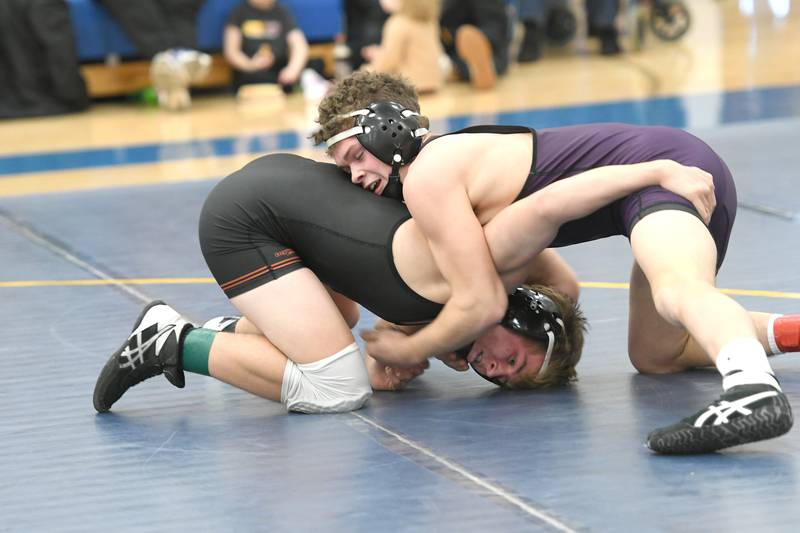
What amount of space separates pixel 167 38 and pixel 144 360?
6.21 metres

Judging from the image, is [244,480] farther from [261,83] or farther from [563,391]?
[261,83]

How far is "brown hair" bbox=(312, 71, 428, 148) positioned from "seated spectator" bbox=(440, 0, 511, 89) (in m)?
6.29

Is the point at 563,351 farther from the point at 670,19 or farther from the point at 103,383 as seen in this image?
the point at 670,19

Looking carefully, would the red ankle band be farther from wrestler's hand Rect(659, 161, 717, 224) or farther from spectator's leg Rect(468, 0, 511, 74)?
spectator's leg Rect(468, 0, 511, 74)

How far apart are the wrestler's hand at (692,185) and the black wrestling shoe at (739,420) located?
20.3 inches

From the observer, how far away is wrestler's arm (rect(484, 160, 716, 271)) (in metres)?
2.94

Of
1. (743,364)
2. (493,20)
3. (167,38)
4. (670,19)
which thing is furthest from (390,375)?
(670,19)

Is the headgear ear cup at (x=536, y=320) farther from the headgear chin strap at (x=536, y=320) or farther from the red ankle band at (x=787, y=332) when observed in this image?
the red ankle band at (x=787, y=332)

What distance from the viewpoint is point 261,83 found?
31.7 ft

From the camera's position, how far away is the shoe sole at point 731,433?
8.22ft

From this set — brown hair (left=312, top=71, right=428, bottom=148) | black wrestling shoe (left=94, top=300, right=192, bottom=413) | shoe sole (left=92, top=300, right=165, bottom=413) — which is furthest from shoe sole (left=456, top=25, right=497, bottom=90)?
shoe sole (left=92, top=300, right=165, bottom=413)

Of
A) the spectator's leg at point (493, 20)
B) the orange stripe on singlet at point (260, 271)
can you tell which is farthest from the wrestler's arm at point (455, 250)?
the spectator's leg at point (493, 20)

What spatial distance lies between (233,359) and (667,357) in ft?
3.59

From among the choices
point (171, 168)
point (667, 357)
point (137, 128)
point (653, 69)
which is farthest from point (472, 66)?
point (667, 357)
